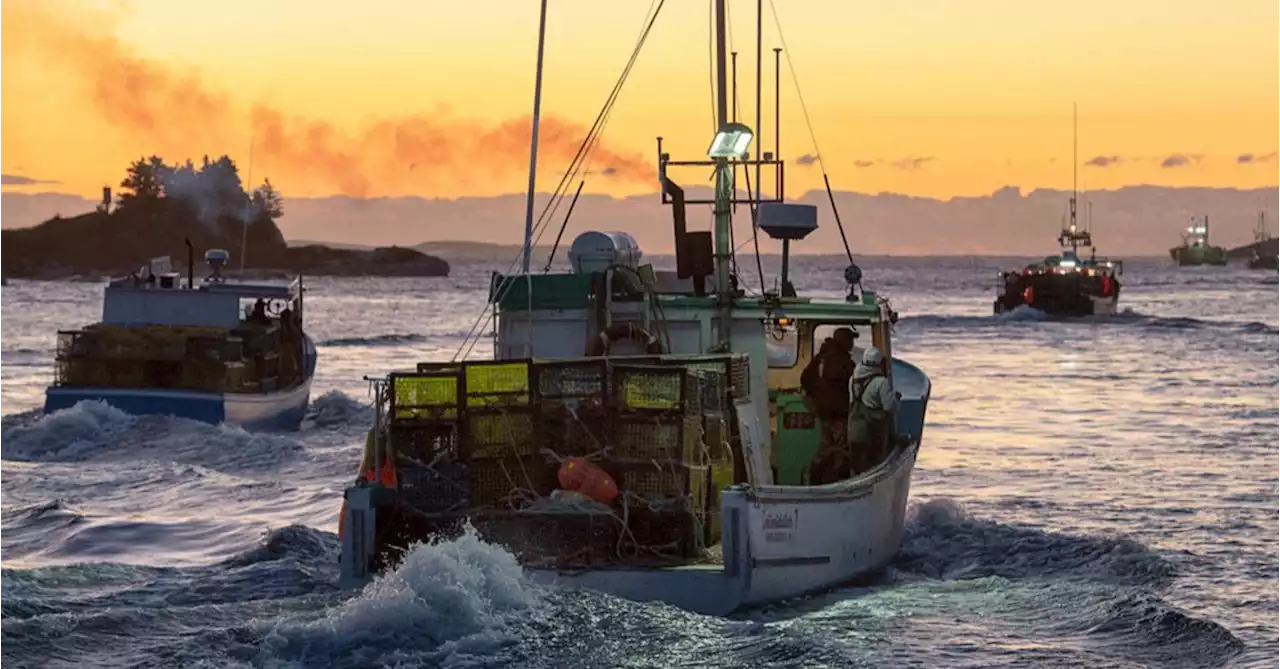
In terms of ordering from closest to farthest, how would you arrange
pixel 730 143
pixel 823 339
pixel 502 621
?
pixel 502 621, pixel 730 143, pixel 823 339

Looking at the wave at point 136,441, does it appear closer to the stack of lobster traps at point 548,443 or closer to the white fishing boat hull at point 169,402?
the white fishing boat hull at point 169,402

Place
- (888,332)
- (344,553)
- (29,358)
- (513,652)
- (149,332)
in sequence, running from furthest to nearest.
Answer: (29,358), (149,332), (888,332), (344,553), (513,652)

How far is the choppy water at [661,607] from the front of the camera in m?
13.3

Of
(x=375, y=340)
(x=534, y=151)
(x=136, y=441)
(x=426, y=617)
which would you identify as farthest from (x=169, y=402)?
(x=375, y=340)

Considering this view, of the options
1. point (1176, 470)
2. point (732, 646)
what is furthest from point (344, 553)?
point (1176, 470)

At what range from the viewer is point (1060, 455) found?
30375mm

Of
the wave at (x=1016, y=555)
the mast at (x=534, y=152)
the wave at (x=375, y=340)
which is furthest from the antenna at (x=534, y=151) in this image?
the wave at (x=375, y=340)

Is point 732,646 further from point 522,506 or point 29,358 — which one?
point 29,358

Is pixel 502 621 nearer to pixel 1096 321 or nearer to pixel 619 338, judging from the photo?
pixel 619 338

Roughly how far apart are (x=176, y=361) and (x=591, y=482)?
1897cm

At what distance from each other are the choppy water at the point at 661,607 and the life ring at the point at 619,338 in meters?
3.16

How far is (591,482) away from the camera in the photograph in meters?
15.0

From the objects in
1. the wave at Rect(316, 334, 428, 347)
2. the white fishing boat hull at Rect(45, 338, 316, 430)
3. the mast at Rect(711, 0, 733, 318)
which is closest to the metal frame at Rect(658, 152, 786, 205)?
the mast at Rect(711, 0, 733, 318)

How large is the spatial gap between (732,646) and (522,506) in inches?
102
